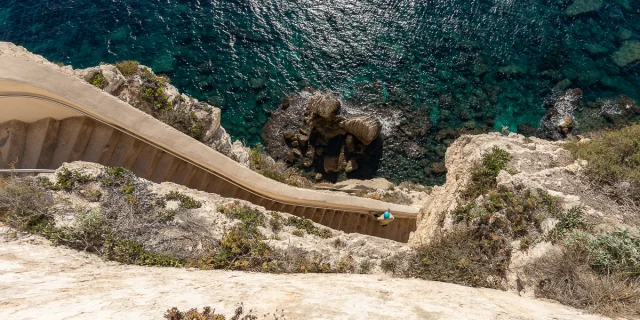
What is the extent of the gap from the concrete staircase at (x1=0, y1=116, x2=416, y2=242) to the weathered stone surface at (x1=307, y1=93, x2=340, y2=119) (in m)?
8.99

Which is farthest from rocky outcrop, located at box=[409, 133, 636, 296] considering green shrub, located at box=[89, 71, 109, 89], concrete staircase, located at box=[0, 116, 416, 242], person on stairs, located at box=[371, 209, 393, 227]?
green shrub, located at box=[89, 71, 109, 89]

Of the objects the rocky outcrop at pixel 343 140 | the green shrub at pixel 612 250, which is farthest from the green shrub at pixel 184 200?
the rocky outcrop at pixel 343 140

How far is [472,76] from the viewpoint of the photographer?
2175 centimetres

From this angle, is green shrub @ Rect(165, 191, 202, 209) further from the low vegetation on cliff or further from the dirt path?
the dirt path

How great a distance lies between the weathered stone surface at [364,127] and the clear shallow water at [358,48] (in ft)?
6.80

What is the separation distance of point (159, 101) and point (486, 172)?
10395 millimetres

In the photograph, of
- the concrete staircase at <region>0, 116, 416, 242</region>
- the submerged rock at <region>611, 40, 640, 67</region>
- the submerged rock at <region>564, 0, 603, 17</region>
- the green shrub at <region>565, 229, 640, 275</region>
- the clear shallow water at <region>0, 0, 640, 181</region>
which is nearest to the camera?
the green shrub at <region>565, 229, 640, 275</region>

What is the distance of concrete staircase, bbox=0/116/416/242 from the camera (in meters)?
9.66

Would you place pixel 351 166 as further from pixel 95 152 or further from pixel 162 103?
pixel 95 152

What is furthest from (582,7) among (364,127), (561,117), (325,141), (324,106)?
(325,141)

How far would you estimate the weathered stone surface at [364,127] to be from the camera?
19766mm

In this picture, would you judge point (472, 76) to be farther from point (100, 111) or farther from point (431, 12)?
point (100, 111)

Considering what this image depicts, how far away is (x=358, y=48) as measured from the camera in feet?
74.6

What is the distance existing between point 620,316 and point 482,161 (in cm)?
525
